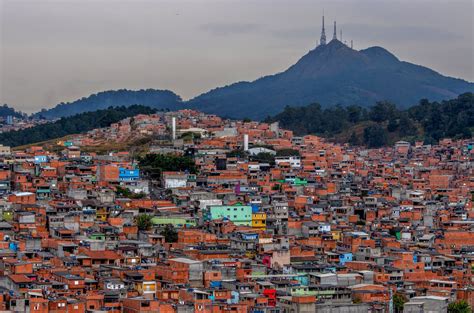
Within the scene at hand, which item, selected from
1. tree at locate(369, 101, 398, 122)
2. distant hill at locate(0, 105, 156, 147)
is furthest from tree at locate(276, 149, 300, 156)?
tree at locate(369, 101, 398, 122)

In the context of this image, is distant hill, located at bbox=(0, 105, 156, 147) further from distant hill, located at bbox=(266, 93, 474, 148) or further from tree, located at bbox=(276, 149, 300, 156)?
tree, located at bbox=(276, 149, 300, 156)

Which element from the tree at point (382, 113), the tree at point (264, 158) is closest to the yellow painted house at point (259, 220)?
the tree at point (264, 158)

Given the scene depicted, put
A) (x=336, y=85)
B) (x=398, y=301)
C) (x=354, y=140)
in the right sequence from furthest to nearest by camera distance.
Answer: (x=336, y=85) → (x=354, y=140) → (x=398, y=301)

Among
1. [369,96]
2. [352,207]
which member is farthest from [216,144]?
[369,96]

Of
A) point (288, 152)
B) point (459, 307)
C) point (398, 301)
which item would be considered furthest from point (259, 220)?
point (288, 152)

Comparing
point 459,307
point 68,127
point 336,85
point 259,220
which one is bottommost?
point 459,307

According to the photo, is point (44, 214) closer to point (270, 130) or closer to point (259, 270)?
point (259, 270)

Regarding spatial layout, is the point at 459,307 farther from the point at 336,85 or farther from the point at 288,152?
the point at 336,85
